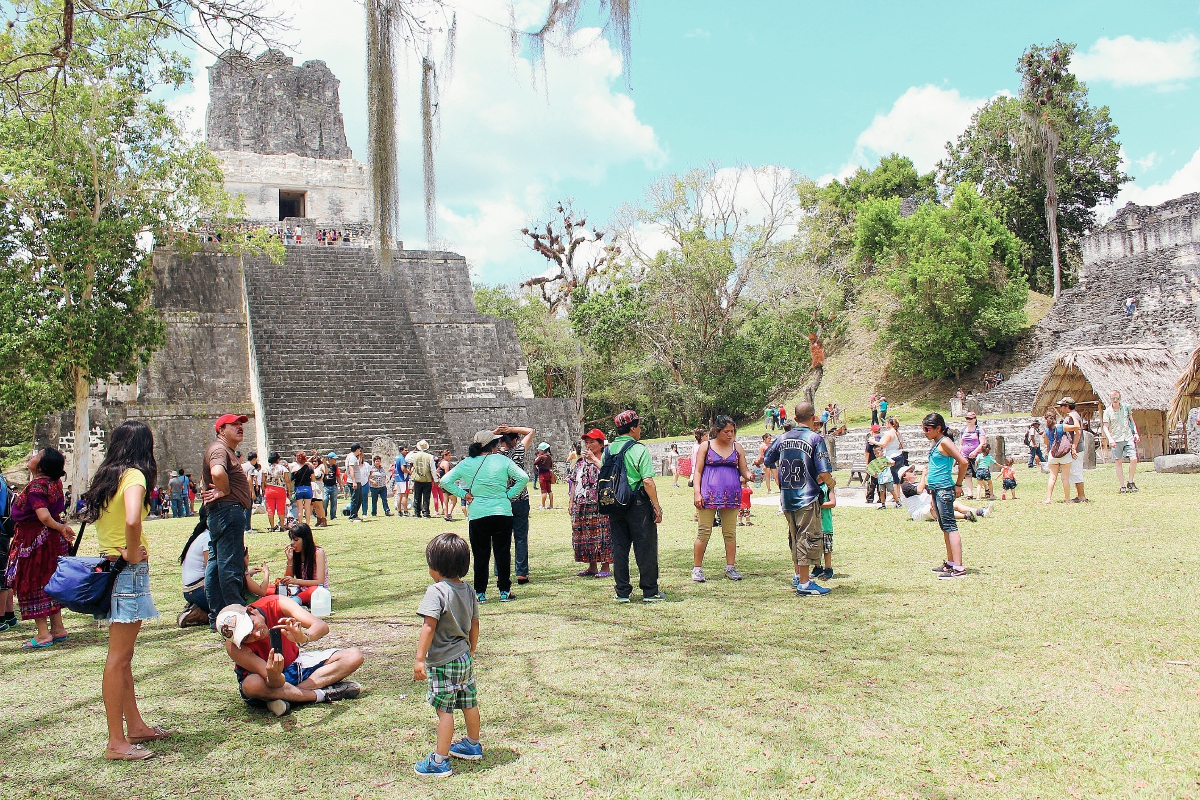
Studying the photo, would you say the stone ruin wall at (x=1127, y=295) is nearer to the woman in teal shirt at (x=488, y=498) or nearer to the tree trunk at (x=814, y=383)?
the tree trunk at (x=814, y=383)

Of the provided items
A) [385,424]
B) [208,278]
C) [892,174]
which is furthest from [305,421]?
[892,174]

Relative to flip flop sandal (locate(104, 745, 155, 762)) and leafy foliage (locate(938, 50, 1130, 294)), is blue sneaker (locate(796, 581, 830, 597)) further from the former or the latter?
leafy foliage (locate(938, 50, 1130, 294))

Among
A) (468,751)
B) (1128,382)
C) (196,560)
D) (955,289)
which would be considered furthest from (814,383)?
(468,751)

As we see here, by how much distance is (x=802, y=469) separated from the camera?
18.6ft

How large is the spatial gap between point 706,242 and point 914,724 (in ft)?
85.4

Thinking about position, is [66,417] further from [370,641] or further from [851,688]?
[851,688]

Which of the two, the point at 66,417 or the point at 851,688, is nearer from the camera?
the point at 851,688

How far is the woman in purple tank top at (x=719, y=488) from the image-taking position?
6332mm

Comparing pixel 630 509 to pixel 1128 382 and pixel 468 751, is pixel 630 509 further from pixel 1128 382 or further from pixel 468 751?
pixel 1128 382

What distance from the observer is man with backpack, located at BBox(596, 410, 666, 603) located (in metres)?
5.62

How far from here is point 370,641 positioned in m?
4.95

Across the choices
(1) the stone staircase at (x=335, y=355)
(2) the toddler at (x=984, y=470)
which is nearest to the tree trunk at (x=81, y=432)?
(1) the stone staircase at (x=335, y=355)

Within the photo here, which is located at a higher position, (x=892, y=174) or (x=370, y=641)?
(x=892, y=174)

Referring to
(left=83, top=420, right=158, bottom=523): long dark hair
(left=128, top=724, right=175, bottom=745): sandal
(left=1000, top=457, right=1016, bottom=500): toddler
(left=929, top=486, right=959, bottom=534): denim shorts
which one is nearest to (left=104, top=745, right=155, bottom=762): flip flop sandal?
(left=128, top=724, right=175, bottom=745): sandal
